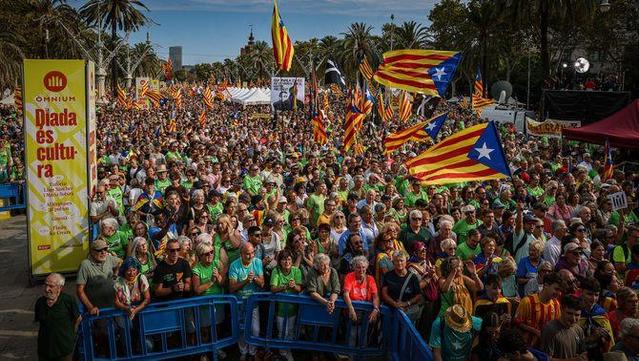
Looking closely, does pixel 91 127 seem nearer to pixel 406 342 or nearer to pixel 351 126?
pixel 406 342

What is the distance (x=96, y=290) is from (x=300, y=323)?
7.82ft

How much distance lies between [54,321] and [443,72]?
800cm

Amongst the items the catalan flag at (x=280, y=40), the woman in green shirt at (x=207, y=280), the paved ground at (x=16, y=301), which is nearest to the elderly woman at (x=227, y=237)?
the woman in green shirt at (x=207, y=280)

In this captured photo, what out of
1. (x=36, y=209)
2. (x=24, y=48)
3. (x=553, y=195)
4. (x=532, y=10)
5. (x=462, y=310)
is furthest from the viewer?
(x=24, y=48)

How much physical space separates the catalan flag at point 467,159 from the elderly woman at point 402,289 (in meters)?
2.09

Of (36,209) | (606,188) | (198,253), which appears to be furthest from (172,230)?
(606,188)

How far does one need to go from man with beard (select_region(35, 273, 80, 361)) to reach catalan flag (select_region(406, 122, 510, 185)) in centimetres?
491

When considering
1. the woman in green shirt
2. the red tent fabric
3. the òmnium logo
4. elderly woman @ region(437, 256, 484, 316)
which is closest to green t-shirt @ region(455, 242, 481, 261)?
elderly woman @ region(437, 256, 484, 316)

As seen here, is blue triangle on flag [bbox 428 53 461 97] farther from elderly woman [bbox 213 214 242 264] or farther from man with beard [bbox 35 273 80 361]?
man with beard [bbox 35 273 80 361]

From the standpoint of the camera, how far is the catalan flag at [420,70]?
1042 centimetres

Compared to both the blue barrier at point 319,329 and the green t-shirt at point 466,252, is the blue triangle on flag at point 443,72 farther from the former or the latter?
the blue barrier at point 319,329

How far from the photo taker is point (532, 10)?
3284 centimetres

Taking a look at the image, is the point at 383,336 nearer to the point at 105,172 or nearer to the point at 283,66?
the point at 105,172

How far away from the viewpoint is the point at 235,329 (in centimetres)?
632
